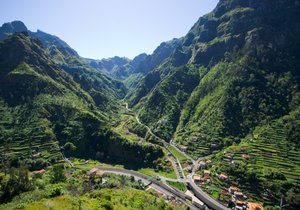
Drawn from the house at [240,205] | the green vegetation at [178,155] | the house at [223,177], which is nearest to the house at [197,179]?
the house at [223,177]

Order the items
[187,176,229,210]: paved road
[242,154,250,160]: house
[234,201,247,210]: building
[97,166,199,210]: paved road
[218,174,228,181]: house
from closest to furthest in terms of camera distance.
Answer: [234,201,247,210]: building, [187,176,229,210]: paved road, [97,166,199,210]: paved road, [218,174,228,181]: house, [242,154,250,160]: house

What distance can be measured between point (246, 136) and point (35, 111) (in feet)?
511

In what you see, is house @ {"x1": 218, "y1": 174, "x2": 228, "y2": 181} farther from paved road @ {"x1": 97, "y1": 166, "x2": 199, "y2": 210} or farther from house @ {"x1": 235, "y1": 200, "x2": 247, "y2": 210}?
paved road @ {"x1": 97, "y1": 166, "x2": 199, "y2": 210}

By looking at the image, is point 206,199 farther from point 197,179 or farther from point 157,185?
point 157,185

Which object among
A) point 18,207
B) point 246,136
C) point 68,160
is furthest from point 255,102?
point 18,207

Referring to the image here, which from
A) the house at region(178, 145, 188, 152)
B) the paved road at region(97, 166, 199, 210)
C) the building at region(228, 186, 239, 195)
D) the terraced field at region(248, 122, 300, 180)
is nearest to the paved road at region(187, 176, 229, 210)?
the paved road at region(97, 166, 199, 210)

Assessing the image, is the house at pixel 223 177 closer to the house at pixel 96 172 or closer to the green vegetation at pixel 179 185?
the green vegetation at pixel 179 185

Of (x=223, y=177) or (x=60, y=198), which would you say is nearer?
(x=60, y=198)

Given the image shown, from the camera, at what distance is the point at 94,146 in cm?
17888

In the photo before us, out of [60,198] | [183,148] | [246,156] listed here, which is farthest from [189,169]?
[60,198]

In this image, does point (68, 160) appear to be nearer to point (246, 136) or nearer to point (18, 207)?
point (18, 207)

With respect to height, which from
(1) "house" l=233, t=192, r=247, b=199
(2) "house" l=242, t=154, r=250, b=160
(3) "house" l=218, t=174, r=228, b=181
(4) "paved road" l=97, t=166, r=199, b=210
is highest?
(2) "house" l=242, t=154, r=250, b=160

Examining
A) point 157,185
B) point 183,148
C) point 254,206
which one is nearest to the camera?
point 254,206

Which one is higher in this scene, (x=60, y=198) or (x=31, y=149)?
(x=60, y=198)
